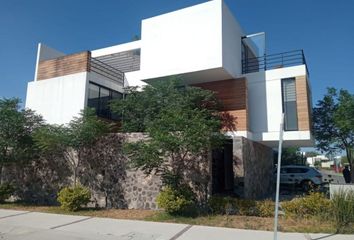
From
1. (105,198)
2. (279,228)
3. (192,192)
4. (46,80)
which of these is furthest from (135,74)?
(279,228)

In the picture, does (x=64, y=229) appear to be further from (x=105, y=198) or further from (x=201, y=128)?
(x=201, y=128)

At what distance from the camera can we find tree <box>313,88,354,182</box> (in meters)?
16.6

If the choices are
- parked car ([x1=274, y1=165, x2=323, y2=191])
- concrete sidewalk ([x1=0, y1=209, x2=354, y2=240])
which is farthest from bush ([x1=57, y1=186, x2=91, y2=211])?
parked car ([x1=274, y1=165, x2=323, y2=191])

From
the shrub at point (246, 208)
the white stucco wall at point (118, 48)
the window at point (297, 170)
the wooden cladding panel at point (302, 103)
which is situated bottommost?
the shrub at point (246, 208)

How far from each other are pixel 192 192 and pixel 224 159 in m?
6.85

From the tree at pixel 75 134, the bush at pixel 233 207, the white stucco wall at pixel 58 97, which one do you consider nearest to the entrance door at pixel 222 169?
the bush at pixel 233 207

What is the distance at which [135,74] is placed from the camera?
19.3 metres

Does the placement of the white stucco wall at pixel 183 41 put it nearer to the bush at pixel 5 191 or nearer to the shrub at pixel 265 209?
the shrub at pixel 265 209

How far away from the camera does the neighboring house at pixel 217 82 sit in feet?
49.0

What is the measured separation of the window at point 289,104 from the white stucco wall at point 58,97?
10.3 m

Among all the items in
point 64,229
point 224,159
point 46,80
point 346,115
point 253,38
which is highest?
point 253,38

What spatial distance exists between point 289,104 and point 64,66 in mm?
12354

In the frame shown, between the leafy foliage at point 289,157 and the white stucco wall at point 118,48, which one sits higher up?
the white stucco wall at point 118,48

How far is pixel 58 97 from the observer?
16641 mm
